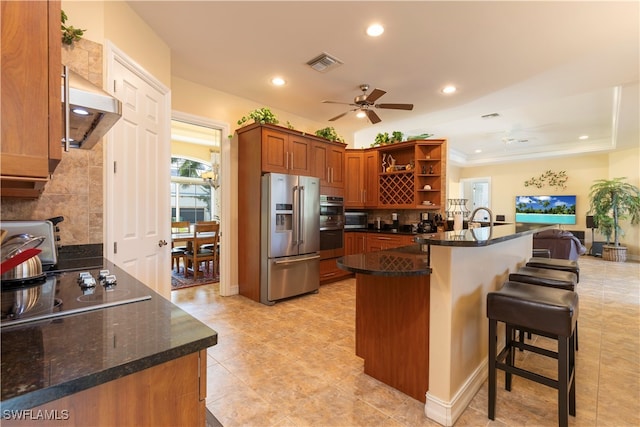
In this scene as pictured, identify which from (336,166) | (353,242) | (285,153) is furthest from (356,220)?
(285,153)

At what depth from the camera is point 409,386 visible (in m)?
1.94

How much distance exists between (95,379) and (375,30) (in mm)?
3005

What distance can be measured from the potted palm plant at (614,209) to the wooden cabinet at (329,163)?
22.1 feet

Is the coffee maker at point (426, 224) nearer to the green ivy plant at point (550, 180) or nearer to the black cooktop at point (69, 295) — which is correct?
the black cooktop at point (69, 295)

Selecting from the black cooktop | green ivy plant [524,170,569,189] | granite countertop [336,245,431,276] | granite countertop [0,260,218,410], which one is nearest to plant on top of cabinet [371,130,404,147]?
granite countertop [336,245,431,276]

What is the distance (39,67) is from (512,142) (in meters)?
8.89

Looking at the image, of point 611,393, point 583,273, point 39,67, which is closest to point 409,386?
point 611,393

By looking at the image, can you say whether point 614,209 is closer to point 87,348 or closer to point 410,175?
point 410,175

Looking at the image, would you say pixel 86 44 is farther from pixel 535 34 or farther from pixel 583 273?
pixel 583 273

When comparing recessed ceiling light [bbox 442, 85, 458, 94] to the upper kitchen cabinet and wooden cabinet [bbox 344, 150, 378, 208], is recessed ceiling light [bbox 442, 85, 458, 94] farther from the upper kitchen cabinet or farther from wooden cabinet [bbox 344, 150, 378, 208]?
the upper kitchen cabinet

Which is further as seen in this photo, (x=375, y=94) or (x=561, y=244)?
(x=561, y=244)

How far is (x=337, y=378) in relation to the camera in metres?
2.17

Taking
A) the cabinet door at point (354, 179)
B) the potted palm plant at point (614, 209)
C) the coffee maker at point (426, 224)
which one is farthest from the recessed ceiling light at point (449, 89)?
the potted palm plant at point (614, 209)

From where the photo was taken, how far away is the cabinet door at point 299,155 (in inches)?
164
